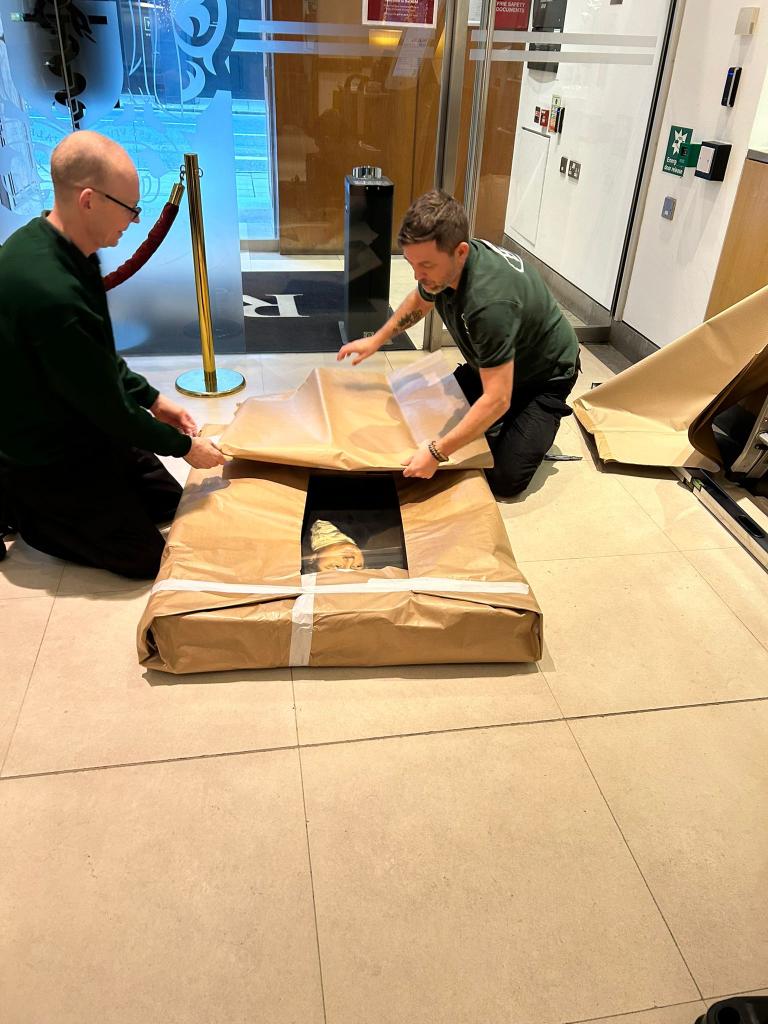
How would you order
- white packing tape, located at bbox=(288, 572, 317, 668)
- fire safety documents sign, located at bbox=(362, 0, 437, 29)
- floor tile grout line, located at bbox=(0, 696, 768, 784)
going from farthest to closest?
fire safety documents sign, located at bbox=(362, 0, 437, 29) < white packing tape, located at bbox=(288, 572, 317, 668) < floor tile grout line, located at bbox=(0, 696, 768, 784)

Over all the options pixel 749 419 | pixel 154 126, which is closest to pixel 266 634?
pixel 749 419

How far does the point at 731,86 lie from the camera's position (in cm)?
322

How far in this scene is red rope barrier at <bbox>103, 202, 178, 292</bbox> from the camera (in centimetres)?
308

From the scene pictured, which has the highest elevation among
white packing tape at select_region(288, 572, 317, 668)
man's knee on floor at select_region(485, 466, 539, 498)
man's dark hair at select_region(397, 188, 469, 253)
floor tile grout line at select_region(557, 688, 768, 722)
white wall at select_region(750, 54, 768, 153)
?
white wall at select_region(750, 54, 768, 153)

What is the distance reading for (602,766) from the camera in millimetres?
1809

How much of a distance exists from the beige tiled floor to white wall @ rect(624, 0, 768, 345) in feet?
6.26

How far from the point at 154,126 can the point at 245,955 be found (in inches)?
125

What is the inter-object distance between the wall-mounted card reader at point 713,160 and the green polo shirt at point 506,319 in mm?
1143

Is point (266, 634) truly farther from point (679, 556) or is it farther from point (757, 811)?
point (679, 556)

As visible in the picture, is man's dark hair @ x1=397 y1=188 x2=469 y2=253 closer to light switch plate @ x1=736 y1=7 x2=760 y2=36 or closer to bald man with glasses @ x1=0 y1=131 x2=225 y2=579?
bald man with glasses @ x1=0 y1=131 x2=225 y2=579

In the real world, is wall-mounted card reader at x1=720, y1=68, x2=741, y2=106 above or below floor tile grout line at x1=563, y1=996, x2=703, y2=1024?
above

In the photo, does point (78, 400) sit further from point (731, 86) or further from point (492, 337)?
point (731, 86)

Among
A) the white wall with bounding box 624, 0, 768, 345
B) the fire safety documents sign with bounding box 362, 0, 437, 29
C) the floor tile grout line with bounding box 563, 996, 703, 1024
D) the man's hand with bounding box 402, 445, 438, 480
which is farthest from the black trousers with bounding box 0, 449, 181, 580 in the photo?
the white wall with bounding box 624, 0, 768, 345

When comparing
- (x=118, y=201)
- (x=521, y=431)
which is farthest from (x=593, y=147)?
(x=118, y=201)
